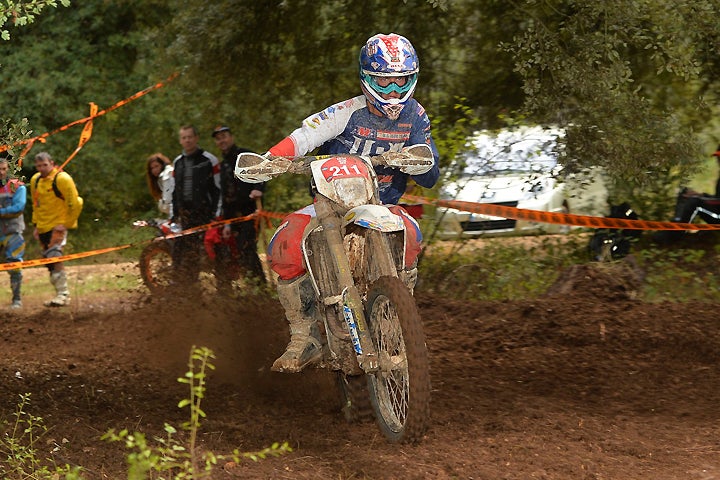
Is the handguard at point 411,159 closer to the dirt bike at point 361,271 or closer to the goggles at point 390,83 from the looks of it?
the dirt bike at point 361,271

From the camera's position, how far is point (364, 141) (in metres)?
6.57

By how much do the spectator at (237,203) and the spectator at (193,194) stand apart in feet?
0.35

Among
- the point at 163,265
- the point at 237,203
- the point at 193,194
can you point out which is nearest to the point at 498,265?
the point at 237,203

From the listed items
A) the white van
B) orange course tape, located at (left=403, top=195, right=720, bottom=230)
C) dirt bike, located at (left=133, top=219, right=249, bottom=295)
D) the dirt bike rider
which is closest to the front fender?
the dirt bike rider

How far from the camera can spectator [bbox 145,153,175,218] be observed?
40.7 feet

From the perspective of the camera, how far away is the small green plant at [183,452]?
170 inches

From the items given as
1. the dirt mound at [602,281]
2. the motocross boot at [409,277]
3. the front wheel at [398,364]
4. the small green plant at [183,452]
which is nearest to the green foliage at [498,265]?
the dirt mound at [602,281]

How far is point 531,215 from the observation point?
9555 mm

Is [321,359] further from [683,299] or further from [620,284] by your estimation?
[683,299]

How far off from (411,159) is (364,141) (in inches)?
20.1

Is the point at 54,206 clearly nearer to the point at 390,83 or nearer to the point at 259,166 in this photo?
the point at 259,166

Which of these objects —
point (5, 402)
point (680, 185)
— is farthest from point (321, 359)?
point (680, 185)

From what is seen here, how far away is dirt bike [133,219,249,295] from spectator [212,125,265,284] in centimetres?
19

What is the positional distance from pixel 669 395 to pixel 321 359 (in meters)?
2.22
